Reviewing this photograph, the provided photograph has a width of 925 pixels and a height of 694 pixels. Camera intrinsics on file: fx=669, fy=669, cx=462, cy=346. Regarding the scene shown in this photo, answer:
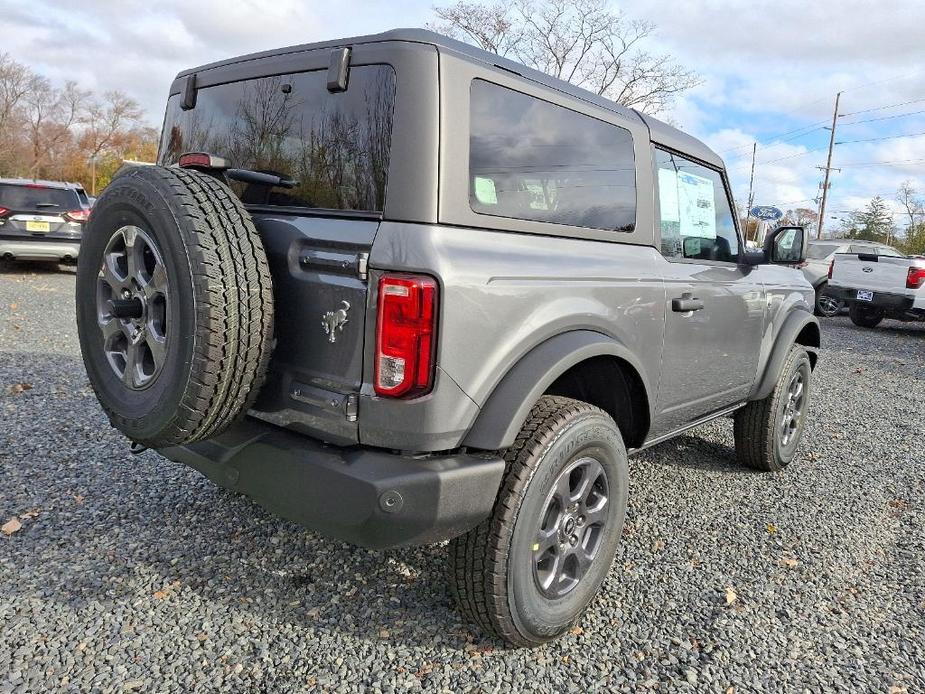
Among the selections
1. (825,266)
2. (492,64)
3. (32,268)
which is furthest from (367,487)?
(825,266)

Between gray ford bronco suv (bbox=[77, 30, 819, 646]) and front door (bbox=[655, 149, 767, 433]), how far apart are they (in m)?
0.36

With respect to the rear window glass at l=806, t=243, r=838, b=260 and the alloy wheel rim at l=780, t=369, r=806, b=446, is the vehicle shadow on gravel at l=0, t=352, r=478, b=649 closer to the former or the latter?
the alloy wheel rim at l=780, t=369, r=806, b=446

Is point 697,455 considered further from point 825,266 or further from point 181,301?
point 825,266

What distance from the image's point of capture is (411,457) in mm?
1966

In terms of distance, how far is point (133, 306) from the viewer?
6.98 feet

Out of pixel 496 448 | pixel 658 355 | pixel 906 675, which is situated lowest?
pixel 906 675

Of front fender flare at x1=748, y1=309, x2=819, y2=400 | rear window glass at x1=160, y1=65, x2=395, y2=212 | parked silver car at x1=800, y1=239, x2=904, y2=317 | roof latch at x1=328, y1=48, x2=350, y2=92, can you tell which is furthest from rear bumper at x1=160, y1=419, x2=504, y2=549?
parked silver car at x1=800, y1=239, x2=904, y2=317

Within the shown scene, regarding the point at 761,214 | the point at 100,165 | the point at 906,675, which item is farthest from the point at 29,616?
the point at 100,165

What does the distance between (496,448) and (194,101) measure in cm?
187

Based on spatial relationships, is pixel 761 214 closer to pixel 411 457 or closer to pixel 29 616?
pixel 411 457

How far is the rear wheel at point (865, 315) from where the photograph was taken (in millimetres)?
12289

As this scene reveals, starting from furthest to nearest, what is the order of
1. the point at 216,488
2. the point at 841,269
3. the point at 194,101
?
the point at 841,269
the point at 216,488
the point at 194,101

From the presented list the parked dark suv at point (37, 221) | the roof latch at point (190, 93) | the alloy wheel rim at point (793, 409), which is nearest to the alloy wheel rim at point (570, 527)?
the roof latch at point (190, 93)

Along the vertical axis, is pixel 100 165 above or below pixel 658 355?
above
